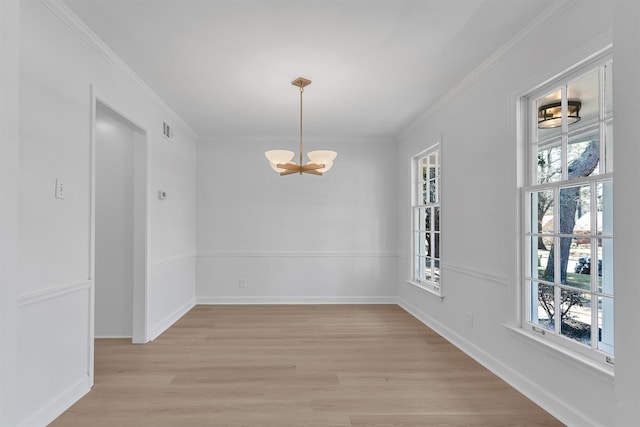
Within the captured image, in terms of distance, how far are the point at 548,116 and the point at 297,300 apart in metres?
4.47

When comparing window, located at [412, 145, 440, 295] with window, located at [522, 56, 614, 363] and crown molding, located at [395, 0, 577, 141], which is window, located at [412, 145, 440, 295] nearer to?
crown molding, located at [395, 0, 577, 141]

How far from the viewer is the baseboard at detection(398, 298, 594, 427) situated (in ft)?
7.72

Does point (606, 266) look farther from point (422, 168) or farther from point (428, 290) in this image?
point (422, 168)

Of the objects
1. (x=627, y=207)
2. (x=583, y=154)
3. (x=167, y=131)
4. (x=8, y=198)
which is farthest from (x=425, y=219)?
(x=8, y=198)

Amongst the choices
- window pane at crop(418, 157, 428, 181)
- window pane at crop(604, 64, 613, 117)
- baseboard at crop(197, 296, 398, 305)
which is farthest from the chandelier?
baseboard at crop(197, 296, 398, 305)

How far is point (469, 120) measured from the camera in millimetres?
3730

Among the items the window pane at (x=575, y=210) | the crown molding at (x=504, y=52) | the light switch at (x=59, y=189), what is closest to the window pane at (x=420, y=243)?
the crown molding at (x=504, y=52)

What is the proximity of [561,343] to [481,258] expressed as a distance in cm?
105

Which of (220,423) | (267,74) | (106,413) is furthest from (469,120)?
(106,413)

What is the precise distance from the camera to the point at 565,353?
7.77 ft

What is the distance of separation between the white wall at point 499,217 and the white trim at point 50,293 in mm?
3202

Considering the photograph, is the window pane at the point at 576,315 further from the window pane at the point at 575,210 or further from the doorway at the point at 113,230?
the doorway at the point at 113,230

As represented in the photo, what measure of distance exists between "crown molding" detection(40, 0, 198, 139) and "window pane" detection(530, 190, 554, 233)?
3464 millimetres

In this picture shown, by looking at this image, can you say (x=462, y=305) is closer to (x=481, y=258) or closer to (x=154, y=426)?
(x=481, y=258)
